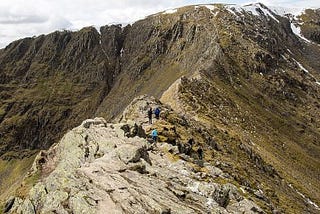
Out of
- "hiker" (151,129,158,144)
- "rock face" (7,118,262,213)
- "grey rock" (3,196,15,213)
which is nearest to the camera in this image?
"rock face" (7,118,262,213)

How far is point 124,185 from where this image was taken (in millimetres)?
28422

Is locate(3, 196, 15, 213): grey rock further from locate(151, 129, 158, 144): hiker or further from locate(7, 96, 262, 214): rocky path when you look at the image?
locate(151, 129, 158, 144): hiker

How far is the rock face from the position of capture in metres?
26.8

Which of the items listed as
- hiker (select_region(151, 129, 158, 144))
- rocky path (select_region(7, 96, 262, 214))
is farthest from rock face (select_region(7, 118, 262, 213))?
hiker (select_region(151, 129, 158, 144))

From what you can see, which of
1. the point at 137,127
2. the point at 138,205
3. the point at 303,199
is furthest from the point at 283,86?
the point at 138,205

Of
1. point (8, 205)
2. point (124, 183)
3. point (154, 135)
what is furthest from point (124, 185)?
point (154, 135)

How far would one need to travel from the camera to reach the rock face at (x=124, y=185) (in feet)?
88.0

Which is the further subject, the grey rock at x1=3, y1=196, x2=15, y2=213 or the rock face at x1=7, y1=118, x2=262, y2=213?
the grey rock at x1=3, y1=196, x2=15, y2=213

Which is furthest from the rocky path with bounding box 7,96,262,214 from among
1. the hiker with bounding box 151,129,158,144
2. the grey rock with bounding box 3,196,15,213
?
the hiker with bounding box 151,129,158,144

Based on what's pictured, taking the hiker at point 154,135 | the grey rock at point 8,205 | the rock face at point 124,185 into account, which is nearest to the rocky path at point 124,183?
the rock face at point 124,185

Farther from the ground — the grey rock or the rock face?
the rock face

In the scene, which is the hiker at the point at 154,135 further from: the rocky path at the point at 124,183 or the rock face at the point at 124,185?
the rock face at the point at 124,185

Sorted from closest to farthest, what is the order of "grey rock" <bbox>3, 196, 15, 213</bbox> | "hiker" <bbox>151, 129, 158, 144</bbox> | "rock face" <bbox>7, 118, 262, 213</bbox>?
"rock face" <bbox>7, 118, 262, 213</bbox>, "grey rock" <bbox>3, 196, 15, 213</bbox>, "hiker" <bbox>151, 129, 158, 144</bbox>

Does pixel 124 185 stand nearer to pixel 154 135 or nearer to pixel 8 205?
A: pixel 8 205
